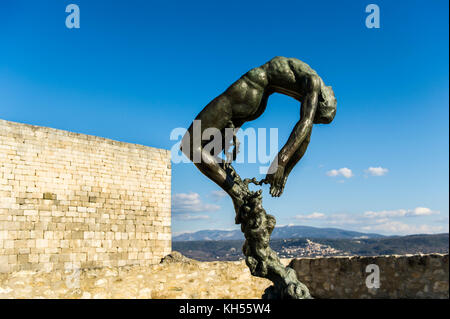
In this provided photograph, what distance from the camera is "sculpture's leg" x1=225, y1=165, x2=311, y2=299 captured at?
147 inches

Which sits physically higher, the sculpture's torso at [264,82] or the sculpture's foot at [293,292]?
the sculpture's torso at [264,82]

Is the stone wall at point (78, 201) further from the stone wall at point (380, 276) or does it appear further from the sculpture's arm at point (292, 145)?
the sculpture's arm at point (292, 145)

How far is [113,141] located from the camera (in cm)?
1541

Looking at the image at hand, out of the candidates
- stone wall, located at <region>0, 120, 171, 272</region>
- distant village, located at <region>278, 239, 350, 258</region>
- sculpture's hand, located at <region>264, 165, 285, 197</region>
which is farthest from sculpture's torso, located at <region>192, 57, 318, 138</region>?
stone wall, located at <region>0, 120, 171, 272</region>

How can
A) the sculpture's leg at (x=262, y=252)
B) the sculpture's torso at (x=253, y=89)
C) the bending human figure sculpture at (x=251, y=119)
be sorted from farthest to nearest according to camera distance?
the sculpture's torso at (x=253, y=89) < the bending human figure sculpture at (x=251, y=119) < the sculpture's leg at (x=262, y=252)

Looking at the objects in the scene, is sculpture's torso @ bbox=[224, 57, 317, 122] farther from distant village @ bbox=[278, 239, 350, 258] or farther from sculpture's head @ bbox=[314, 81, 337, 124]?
distant village @ bbox=[278, 239, 350, 258]

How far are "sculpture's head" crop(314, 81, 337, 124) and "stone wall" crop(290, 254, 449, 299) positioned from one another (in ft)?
6.29

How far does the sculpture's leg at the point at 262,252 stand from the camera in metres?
3.73

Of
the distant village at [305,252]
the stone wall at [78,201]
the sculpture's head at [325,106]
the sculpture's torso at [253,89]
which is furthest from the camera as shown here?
the stone wall at [78,201]

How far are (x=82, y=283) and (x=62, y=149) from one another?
9534 mm

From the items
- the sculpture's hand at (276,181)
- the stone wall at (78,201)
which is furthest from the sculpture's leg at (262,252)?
the stone wall at (78,201)

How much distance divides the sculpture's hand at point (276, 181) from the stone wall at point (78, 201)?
34.3ft

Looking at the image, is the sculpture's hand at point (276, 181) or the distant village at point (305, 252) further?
the distant village at point (305, 252)
